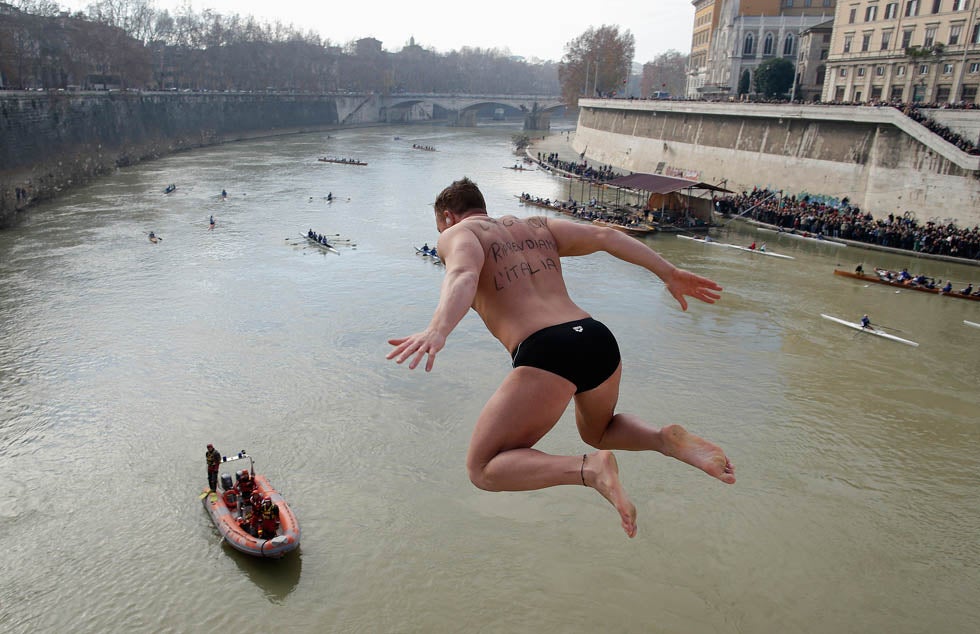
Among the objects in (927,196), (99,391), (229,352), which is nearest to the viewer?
(99,391)

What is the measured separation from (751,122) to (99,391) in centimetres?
3384

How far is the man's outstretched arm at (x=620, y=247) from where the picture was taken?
374 cm

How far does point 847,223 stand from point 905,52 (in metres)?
13.8

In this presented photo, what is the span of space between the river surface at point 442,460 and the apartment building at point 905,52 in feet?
51.1

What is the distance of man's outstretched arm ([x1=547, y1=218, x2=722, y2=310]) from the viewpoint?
147 inches

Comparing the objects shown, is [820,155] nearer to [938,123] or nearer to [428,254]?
[938,123]

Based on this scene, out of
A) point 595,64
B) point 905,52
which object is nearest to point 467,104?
point 595,64

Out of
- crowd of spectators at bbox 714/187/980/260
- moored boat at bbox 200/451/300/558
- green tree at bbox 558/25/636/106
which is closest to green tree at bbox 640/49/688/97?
green tree at bbox 558/25/636/106

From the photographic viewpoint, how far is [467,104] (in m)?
96.6

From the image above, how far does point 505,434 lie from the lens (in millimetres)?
3191

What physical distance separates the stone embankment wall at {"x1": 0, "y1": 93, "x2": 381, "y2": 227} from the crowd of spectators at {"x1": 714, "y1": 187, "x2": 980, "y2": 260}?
33825mm

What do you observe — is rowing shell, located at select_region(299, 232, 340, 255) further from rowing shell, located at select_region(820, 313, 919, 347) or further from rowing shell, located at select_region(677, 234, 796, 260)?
rowing shell, located at select_region(820, 313, 919, 347)

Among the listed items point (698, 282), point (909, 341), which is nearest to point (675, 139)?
point (909, 341)

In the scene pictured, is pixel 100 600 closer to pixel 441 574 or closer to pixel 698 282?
pixel 441 574
